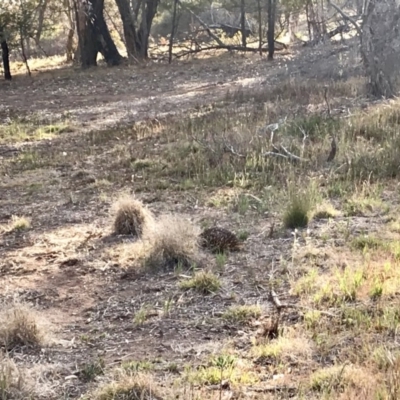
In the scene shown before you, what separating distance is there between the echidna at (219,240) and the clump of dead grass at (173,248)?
9.2 inches

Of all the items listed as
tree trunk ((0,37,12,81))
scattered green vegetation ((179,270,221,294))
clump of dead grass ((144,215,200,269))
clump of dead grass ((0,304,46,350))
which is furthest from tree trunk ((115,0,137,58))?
clump of dead grass ((0,304,46,350))

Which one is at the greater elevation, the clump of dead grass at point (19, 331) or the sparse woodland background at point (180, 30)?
the sparse woodland background at point (180, 30)

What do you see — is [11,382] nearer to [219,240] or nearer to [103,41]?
[219,240]

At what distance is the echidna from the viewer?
5.31 m

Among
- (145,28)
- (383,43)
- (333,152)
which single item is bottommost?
(333,152)

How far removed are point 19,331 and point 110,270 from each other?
4.35 ft

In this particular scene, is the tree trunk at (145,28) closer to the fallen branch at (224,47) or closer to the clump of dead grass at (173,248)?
the fallen branch at (224,47)

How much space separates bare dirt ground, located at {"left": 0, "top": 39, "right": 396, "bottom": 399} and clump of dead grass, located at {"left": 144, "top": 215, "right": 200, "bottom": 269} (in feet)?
0.46

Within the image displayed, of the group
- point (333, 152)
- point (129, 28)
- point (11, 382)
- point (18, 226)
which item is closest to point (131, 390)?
point (11, 382)

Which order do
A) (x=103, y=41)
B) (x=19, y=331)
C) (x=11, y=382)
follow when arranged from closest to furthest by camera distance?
(x=11, y=382) → (x=19, y=331) → (x=103, y=41)

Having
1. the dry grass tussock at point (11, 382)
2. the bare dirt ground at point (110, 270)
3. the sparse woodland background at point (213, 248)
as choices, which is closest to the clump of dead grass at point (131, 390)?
the sparse woodland background at point (213, 248)

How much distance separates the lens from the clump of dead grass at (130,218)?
5.87 metres

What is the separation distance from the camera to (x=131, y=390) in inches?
127

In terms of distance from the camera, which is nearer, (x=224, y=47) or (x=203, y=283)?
(x=203, y=283)
